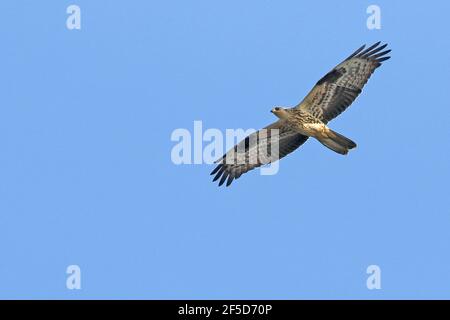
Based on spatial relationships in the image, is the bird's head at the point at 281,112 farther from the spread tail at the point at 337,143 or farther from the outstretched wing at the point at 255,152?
the spread tail at the point at 337,143

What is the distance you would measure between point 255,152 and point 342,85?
2.09 metres

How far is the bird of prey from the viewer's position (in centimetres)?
1989

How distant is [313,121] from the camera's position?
65.5ft

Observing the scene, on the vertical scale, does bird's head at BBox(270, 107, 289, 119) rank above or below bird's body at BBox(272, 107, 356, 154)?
above

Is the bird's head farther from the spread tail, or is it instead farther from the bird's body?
Answer: the spread tail

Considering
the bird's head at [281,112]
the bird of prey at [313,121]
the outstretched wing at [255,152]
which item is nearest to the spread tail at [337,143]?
the bird of prey at [313,121]

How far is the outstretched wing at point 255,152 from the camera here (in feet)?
68.4

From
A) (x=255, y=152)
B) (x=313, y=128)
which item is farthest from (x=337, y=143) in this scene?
(x=255, y=152)

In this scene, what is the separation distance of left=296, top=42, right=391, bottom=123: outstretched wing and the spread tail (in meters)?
0.69

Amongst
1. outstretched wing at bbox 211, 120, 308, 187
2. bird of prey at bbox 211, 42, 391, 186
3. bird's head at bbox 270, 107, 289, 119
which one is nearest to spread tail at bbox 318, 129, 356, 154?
bird of prey at bbox 211, 42, 391, 186

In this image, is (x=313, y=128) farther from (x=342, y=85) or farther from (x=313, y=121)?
(x=342, y=85)

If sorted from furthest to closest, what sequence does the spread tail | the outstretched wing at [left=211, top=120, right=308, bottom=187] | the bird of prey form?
the outstretched wing at [left=211, top=120, right=308, bottom=187] → the bird of prey → the spread tail
